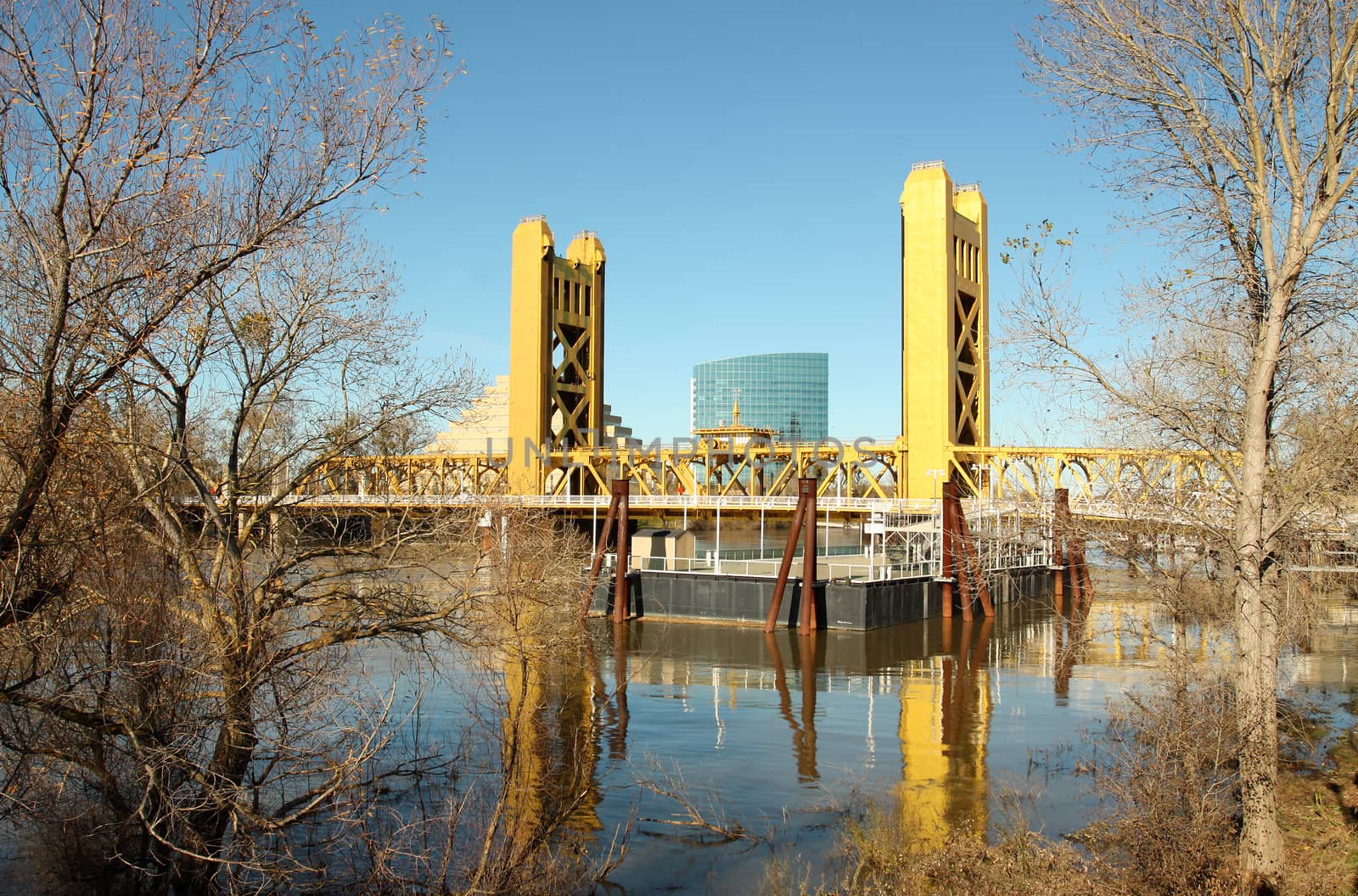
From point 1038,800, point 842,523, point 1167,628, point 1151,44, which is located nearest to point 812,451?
point 842,523

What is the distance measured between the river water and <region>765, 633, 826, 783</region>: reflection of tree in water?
0.21 feet

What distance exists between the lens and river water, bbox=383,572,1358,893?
1383 cm

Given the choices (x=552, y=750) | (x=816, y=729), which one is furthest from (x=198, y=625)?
(x=816, y=729)

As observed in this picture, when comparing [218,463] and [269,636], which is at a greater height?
[218,463]

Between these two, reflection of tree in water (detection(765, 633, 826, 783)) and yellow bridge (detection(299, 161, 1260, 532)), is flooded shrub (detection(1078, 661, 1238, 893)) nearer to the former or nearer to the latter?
reflection of tree in water (detection(765, 633, 826, 783))

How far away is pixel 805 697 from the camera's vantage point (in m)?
24.0

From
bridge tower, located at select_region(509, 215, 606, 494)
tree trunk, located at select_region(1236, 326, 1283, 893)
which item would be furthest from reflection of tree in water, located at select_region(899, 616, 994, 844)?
bridge tower, located at select_region(509, 215, 606, 494)

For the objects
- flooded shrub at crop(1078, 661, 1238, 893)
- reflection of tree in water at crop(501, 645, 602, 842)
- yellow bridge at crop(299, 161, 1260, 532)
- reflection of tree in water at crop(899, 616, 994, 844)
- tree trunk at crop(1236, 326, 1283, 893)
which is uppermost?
yellow bridge at crop(299, 161, 1260, 532)

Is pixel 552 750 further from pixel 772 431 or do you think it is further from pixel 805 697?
pixel 772 431

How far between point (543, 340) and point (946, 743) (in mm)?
47391

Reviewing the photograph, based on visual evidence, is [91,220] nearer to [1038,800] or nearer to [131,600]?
[131,600]

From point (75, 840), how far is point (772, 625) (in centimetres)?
2323

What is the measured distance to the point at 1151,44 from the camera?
1030cm

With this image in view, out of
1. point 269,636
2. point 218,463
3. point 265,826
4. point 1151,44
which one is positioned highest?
point 1151,44
